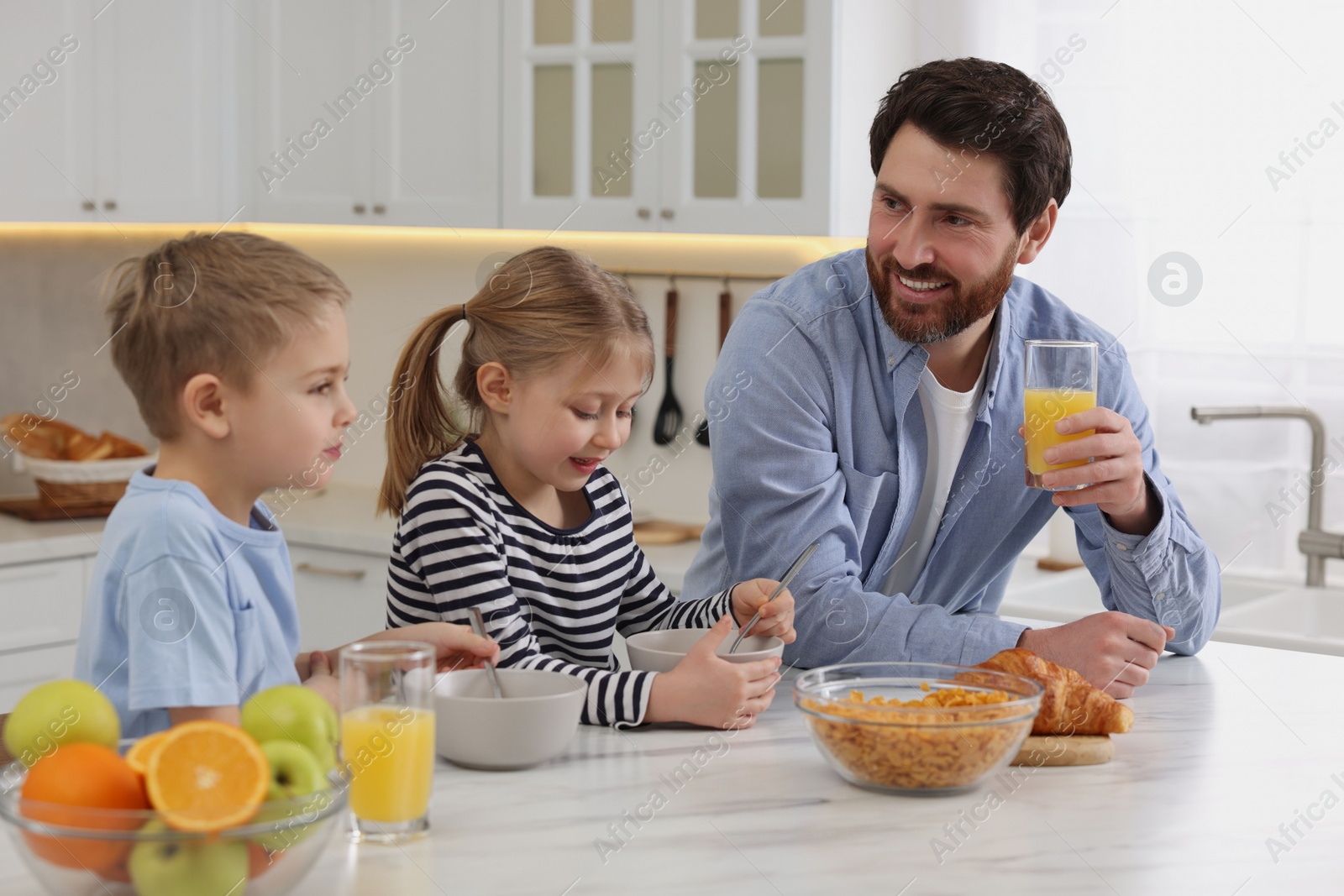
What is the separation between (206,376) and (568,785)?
1.50 feet

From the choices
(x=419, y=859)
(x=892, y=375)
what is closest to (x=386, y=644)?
(x=419, y=859)

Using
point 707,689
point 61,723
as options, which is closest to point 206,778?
point 61,723

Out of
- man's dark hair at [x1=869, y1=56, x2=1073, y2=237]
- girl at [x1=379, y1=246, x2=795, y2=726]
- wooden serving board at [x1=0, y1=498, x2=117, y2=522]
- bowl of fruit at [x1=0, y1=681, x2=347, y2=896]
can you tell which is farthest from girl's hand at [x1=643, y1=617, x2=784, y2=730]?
wooden serving board at [x1=0, y1=498, x2=117, y2=522]

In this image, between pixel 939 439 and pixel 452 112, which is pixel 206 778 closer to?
pixel 939 439

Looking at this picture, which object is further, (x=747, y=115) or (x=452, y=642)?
(x=747, y=115)

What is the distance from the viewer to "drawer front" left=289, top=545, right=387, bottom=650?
314cm

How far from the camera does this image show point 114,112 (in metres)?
3.28

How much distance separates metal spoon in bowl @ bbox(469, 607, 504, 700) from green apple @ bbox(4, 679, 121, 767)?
35 centimetres

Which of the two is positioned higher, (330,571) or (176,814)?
(176,814)

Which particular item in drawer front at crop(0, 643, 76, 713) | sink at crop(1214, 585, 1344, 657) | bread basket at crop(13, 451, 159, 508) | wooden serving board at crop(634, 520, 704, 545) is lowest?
drawer front at crop(0, 643, 76, 713)

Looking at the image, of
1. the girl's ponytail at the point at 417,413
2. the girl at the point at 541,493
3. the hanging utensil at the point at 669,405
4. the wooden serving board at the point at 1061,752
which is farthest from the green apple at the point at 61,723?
the hanging utensil at the point at 669,405

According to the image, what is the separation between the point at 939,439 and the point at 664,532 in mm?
1377

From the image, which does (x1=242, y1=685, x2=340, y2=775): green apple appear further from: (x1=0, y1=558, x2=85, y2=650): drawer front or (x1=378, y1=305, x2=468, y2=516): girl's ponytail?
(x1=0, y1=558, x2=85, y2=650): drawer front

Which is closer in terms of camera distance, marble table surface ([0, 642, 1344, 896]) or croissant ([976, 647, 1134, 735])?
marble table surface ([0, 642, 1344, 896])
